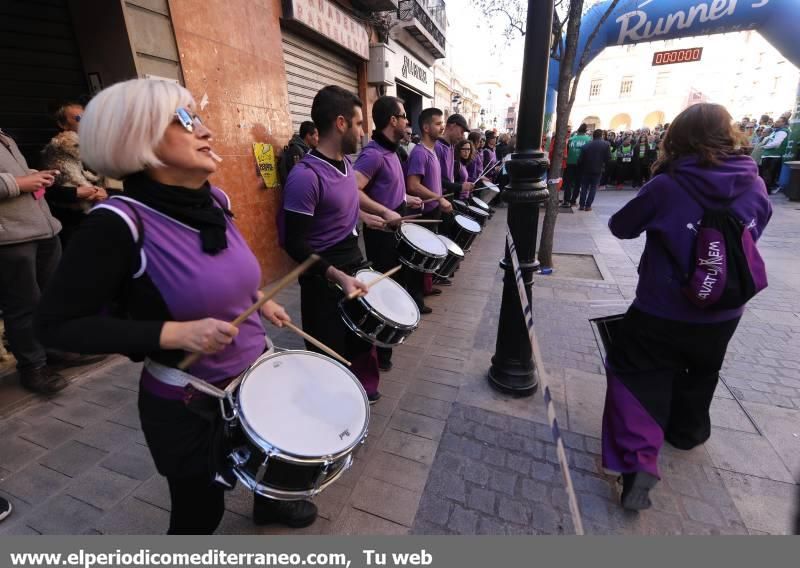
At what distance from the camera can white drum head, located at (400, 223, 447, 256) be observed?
3.23 m

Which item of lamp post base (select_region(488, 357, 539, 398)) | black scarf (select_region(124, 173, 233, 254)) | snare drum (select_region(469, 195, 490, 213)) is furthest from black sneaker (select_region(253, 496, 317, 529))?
snare drum (select_region(469, 195, 490, 213))

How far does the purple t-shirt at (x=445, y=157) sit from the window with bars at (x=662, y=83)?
53354mm

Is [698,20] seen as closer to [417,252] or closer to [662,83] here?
[417,252]

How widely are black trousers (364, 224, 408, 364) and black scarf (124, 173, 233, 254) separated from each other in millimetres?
1939

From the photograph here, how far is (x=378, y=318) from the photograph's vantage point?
2281mm

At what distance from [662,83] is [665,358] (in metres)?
56.5

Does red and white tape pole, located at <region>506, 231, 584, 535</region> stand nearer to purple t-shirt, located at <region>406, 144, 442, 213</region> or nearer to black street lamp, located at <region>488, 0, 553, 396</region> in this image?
black street lamp, located at <region>488, 0, 553, 396</region>

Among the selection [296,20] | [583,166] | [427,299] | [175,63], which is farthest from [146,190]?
[583,166]

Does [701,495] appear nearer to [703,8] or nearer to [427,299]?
[427,299]

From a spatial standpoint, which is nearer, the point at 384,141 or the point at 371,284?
the point at 371,284

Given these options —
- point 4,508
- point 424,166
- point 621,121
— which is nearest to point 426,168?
point 424,166

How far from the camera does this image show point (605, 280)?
5410mm

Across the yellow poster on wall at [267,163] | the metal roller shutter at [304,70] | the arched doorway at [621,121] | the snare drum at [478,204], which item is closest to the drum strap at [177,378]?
the yellow poster on wall at [267,163]

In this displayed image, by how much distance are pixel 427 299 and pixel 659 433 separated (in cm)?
319
